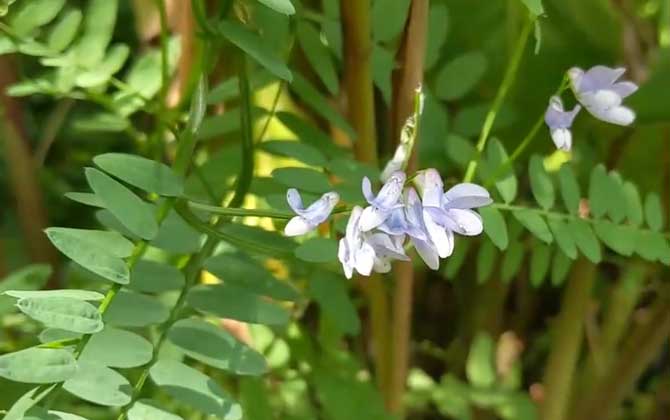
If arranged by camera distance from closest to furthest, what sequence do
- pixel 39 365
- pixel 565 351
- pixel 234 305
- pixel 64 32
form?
pixel 39 365, pixel 234 305, pixel 64 32, pixel 565 351

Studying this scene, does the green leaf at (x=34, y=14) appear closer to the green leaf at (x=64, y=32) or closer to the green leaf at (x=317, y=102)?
the green leaf at (x=64, y=32)

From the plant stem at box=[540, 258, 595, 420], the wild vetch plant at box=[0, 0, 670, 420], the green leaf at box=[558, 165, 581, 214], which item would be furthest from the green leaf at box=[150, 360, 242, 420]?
the plant stem at box=[540, 258, 595, 420]

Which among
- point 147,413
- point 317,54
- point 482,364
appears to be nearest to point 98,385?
point 147,413

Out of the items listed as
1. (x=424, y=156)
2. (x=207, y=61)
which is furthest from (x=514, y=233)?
(x=207, y=61)

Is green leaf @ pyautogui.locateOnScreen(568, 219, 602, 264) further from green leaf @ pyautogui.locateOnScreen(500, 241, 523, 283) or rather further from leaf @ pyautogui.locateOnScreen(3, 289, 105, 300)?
leaf @ pyautogui.locateOnScreen(3, 289, 105, 300)

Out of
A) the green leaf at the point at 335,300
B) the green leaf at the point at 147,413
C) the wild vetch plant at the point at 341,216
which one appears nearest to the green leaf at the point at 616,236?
the wild vetch plant at the point at 341,216

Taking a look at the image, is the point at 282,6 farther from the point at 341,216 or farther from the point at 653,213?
the point at 653,213
